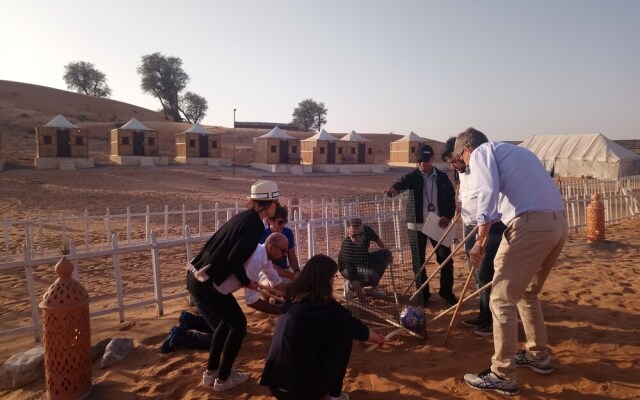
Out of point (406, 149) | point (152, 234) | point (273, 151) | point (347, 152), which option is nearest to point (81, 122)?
point (273, 151)

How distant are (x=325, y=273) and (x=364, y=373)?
1320 mm

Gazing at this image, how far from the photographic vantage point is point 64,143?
26109 mm

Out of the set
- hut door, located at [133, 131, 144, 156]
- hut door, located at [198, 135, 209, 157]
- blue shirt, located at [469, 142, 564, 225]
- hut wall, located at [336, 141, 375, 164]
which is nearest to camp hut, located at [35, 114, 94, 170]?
hut door, located at [133, 131, 144, 156]

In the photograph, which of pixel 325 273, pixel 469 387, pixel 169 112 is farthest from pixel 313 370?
pixel 169 112

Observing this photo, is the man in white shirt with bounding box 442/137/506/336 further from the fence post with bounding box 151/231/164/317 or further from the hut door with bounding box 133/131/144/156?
the hut door with bounding box 133/131/144/156

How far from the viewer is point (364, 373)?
341 centimetres

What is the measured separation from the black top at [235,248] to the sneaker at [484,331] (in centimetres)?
236

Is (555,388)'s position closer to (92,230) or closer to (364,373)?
(364,373)

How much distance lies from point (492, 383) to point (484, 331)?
1114 mm

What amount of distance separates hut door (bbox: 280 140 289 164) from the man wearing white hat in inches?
1133

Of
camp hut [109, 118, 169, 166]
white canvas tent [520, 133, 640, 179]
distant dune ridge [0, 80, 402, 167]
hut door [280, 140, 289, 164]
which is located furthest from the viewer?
distant dune ridge [0, 80, 402, 167]

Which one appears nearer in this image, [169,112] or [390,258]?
[390,258]

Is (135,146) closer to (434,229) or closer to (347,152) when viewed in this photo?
(347,152)

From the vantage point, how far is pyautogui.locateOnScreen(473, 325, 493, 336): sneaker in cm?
400
